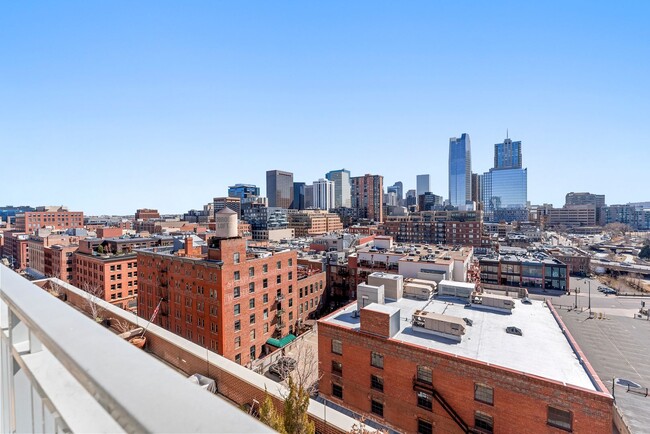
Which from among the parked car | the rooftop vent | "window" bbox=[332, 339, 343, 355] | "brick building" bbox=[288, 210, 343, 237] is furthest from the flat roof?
"brick building" bbox=[288, 210, 343, 237]

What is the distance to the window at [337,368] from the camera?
24625 mm

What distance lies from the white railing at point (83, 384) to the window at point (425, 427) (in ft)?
76.6

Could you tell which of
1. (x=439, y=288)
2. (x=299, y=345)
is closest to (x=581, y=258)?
(x=439, y=288)

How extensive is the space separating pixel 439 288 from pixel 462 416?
14.2 m

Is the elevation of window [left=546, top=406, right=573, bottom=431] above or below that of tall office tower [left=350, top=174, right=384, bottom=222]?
below

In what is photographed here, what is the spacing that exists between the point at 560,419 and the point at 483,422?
13.2 feet

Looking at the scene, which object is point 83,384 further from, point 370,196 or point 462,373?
point 370,196

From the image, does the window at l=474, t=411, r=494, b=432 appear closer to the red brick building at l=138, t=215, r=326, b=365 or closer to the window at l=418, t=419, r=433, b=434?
the window at l=418, t=419, r=433, b=434

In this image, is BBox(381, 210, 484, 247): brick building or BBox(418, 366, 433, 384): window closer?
BBox(418, 366, 433, 384): window

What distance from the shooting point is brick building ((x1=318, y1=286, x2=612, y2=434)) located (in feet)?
56.2

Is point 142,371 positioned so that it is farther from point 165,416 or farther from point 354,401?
point 354,401

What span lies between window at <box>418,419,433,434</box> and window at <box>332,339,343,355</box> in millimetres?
7068

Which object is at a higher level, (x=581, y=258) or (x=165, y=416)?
(x=165, y=416)

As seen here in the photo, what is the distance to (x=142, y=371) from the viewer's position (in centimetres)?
128
